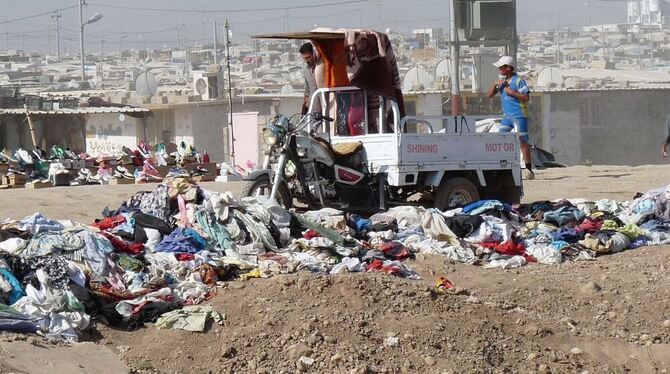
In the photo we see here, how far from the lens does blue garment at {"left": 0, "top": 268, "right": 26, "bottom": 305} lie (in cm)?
817

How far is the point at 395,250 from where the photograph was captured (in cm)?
1088

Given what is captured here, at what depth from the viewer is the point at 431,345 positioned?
822 cm

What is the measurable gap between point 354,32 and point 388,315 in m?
5.10

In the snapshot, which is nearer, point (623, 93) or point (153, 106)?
point (153, 106)

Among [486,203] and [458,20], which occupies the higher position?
[458,20]

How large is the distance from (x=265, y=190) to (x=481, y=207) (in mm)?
2254

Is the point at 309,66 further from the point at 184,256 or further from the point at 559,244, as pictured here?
the point at 184,256

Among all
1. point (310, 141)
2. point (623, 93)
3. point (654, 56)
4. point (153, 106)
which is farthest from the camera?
point (654, 56)

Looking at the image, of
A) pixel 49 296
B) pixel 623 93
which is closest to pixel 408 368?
pixel 49 296

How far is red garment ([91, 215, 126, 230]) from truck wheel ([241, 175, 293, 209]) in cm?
177

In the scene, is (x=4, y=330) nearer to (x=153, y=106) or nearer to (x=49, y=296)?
(x=49, y=296)

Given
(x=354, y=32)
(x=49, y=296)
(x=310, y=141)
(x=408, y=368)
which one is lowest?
(x=408, y=368)

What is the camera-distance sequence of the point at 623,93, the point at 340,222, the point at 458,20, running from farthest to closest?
the point at 623,93
the point at 458,20
the point at 340,222

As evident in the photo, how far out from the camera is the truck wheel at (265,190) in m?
12.1
